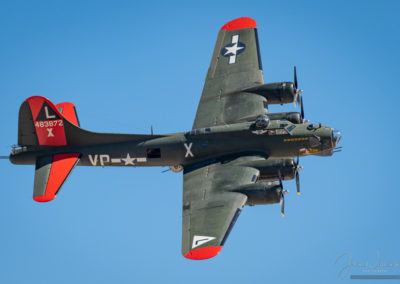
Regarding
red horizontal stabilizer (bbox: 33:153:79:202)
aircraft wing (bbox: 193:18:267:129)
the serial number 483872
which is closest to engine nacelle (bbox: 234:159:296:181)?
aircraft wing (bbox: 193:18:267:129)

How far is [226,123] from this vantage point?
42906mm

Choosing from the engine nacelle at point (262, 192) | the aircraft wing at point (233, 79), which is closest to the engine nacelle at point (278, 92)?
the aircraft wing at point (233, 79)

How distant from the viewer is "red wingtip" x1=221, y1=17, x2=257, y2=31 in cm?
4812

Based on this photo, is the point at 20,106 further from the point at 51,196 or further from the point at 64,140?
the point at 51,196

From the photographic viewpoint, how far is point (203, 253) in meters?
35.3

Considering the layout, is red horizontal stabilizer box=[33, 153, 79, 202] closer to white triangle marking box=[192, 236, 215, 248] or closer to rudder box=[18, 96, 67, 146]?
rudder box=[18, 96, 67, 146]

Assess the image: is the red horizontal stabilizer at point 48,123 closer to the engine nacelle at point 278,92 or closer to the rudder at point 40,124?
the rudder at point 40,124

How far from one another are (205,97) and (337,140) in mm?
8351

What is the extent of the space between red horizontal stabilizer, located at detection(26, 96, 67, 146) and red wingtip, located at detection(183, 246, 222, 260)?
1077 centimetres

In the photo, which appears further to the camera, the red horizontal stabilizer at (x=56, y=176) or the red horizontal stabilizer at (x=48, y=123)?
the red horizontal stabilizer at (x=48, y=123)

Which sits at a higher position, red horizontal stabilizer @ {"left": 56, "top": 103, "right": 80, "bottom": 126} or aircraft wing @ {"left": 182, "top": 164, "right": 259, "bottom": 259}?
red horizontal stabilizer @ {"left": 56, "top": 103, "right": 80, "bottom": 126}

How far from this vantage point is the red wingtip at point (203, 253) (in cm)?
3516

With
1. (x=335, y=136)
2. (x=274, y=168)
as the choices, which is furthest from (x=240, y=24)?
(x=274, y=168)

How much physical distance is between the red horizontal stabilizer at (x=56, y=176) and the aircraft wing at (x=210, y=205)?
600 centimetres
